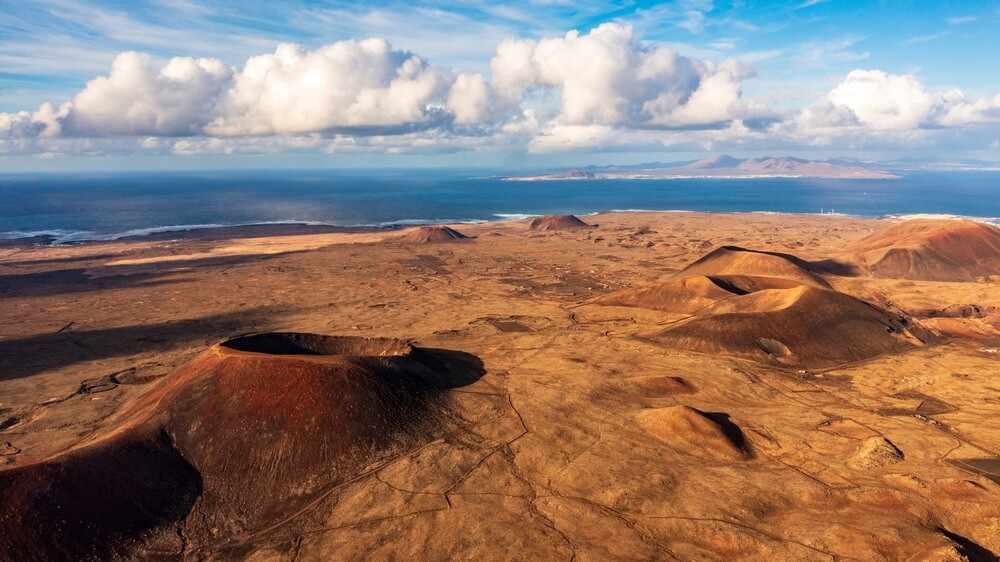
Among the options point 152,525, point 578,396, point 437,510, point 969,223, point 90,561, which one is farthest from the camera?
point 969,223

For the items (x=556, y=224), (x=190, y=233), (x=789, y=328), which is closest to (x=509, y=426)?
(x=789, y=328)

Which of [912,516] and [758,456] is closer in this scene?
[912,516]

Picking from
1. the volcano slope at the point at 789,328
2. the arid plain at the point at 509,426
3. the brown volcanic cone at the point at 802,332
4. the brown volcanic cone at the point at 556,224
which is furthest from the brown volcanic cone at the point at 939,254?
the brown volcanic cone at the point at 556,224

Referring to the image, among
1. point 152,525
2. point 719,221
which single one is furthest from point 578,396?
point 719,221

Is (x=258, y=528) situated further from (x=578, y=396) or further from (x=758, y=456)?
(x=758, y=456)

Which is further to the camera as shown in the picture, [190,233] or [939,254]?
[190,233]

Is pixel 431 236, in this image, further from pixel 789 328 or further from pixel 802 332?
pixel 802 332

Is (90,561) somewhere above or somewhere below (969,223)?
below
